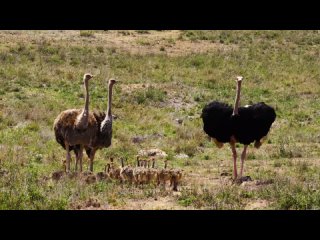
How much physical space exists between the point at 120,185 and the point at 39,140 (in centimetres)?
571

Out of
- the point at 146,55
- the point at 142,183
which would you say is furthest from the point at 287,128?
the point at 146,55

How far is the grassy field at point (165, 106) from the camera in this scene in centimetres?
1013

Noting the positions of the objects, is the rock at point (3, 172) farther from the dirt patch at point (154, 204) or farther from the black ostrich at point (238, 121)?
the black ostrich at point (238, 121)

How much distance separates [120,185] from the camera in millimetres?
10914

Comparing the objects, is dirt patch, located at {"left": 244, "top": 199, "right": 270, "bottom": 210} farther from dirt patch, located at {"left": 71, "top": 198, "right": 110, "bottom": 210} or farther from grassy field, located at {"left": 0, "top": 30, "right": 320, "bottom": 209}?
dirt patch, located at {"left": 71, "top": 198, "right": 110, "bottom": 210}

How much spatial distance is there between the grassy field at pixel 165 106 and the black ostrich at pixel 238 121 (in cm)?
82

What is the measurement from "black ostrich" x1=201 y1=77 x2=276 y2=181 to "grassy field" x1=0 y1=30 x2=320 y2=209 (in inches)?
32.2

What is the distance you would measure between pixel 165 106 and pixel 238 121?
9687 millimetres

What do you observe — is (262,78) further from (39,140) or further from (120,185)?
(120,185)

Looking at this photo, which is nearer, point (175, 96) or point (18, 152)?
point (18, 152)

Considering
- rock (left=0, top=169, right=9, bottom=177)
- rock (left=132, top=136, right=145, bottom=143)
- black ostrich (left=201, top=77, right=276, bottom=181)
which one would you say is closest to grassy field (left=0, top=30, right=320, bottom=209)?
rock (left=0, top=169, right=9, bottom=177)

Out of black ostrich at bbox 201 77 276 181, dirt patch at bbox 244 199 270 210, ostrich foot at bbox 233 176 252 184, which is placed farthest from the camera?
black ostrich at bbox 201 77 276 181

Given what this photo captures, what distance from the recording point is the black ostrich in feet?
41.8

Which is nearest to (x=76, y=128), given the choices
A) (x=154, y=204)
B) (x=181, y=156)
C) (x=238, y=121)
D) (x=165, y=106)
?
(x=154, y=204)
